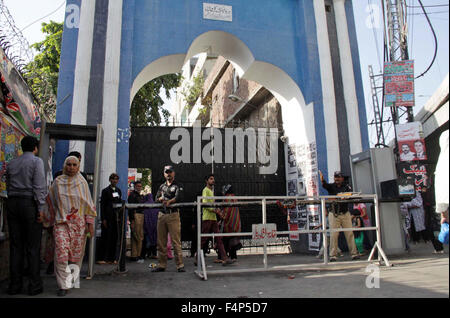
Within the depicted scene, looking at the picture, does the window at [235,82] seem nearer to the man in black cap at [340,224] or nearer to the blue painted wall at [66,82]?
the blue painted wall at [66,82]

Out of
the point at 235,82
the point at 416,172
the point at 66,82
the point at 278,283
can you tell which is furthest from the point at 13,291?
the point at 235,82

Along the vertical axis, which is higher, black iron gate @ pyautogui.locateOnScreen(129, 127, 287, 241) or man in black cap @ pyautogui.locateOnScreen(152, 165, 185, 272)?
black iron gate @ pyautogui.locateOnScreen(129, 127, 287, 241)

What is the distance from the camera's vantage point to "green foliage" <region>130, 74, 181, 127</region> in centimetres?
1431

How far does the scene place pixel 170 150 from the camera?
957 centimetres

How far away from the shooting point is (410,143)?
12281 millimetres

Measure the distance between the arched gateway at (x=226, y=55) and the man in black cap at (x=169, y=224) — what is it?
2.38 metres

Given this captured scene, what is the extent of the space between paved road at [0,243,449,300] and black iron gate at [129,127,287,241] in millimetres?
3791

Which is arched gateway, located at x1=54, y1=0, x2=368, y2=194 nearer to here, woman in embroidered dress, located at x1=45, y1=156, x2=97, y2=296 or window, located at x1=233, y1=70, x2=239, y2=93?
woman in embroidered dress, located at x1=45, y1=156, x2=97, y2=296

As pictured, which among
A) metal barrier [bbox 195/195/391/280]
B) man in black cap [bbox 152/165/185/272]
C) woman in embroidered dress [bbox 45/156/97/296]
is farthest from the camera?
man in black cap [bbox 152/165/185/272]

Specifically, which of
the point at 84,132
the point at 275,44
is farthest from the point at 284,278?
the point at 275,44

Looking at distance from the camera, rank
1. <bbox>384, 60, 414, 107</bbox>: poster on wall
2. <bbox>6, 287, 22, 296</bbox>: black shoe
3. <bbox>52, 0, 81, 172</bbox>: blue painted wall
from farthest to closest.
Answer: <bbox>384, 60, 414, 107</bbox>: poster on wall, <bbox>52, 0, 81, 172</bbox>: blue painted wall, <bbox>6, 287, 22, 296</bbox>: black shoe

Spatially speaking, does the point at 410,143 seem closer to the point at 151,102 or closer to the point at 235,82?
the point at 151,102

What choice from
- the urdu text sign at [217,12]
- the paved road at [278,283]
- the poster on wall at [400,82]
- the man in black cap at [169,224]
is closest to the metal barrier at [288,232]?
the paved road at [278,283]

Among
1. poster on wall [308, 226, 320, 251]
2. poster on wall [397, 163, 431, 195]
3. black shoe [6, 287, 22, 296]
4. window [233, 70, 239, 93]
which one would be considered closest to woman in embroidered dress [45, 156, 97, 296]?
black shoe [6, 287, 22, 296]
